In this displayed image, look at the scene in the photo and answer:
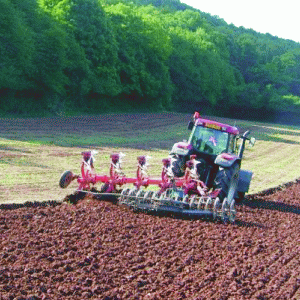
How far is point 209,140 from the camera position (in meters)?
15.7

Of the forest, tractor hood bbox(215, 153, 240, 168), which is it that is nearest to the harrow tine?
tractor hood bbox(215, 153, 240, 168)

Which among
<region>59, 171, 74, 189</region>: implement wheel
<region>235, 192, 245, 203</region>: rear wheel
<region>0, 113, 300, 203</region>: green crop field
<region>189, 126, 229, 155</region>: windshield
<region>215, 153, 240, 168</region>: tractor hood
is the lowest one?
<region>0, 113, 300, 203</region>: green crop field

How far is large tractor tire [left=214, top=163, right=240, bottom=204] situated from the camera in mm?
14508

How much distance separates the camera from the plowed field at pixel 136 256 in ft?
27.4

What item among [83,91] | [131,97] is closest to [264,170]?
[83,91]

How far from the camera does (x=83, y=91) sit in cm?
4816

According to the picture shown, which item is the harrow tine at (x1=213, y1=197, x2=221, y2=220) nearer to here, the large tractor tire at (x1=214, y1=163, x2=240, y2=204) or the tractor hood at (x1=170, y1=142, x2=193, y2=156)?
the large tractor tire at (x1=214, y1=163, x2=240, y2=204)

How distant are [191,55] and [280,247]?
71102mm

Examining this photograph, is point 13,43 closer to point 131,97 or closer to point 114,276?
point 131,97

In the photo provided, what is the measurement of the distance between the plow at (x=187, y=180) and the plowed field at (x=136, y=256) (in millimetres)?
297

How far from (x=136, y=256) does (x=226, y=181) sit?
4.98m

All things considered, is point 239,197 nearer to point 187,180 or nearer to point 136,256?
point 187,180

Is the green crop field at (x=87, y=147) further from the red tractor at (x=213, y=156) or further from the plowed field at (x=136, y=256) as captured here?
the red tractor at (x=213, y=156)

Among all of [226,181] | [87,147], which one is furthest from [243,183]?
[87,147]
